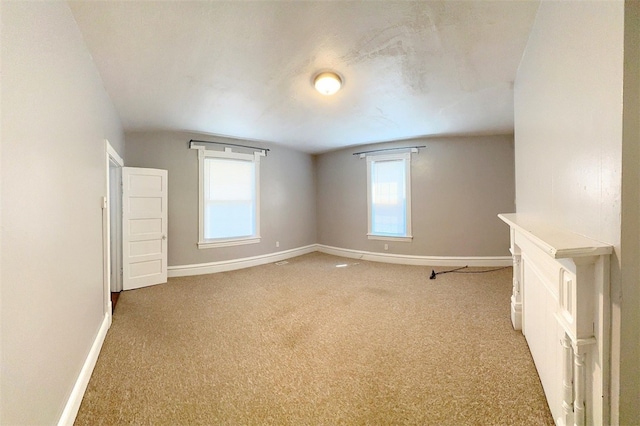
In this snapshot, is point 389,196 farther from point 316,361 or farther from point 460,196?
point 316,361

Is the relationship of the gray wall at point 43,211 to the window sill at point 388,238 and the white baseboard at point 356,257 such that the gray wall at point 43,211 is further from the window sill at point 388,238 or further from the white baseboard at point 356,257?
the window sill at point 388,238

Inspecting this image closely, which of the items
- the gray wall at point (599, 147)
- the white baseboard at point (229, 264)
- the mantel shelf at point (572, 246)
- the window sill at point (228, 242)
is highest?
the gray wall at point (599, 147)

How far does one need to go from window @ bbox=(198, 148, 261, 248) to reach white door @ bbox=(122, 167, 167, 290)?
674 mm

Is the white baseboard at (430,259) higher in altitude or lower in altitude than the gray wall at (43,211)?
lower

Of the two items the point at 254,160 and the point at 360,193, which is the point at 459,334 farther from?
the point at 254,160

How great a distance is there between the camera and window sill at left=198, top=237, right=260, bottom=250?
4.54 metres

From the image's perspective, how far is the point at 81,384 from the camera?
1.59 m

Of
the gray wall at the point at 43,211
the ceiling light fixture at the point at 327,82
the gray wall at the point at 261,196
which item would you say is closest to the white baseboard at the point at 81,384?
the gray wall at the point at 43,211

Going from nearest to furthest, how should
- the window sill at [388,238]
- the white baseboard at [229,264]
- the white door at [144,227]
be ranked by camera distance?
the white door at [144,227], the white baseboard at [229,264], the window sill at [388,238]

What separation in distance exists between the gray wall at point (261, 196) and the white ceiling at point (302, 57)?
1.95ft

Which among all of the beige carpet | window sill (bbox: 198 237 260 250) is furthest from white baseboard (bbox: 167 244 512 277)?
the beige carpet

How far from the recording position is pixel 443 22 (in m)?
1.79

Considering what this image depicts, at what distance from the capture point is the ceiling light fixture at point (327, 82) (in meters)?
2.45

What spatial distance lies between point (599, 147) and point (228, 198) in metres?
4.79
